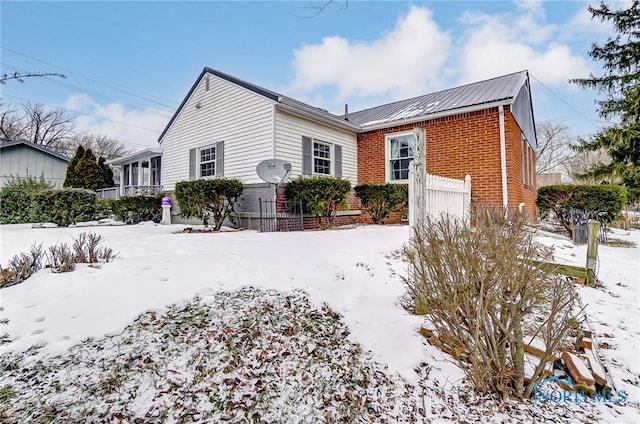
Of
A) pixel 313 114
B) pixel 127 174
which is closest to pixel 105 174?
pixel 127 174

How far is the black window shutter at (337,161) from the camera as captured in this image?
34.5 feet

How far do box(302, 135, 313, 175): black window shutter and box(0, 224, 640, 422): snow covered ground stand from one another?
487 centimetres

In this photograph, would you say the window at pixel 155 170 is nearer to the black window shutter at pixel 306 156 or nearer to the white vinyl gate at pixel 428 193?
the black window shutter at pixel 306 156

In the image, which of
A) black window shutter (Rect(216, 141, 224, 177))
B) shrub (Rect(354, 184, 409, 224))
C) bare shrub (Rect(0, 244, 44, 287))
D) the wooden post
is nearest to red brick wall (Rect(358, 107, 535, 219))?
shrub (Rect(354, 184, 409, 224))

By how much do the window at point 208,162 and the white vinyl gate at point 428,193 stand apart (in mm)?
8025

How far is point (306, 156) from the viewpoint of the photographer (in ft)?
31.4

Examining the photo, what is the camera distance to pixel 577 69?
1380 cm

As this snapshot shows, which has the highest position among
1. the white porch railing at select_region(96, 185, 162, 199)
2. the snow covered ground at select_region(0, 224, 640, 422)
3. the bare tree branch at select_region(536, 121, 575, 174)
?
the bare tree branch at select_region(536, 121, 575, 174)

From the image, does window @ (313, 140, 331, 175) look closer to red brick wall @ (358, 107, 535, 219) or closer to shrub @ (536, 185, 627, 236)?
red brick wall @ (358, 107, 535, 219)

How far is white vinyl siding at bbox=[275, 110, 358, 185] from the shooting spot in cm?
882

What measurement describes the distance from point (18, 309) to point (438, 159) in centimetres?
978

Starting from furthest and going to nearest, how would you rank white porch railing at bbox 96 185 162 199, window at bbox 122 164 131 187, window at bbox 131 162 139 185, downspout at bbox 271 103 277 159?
window at bbox 131 162 139 185
window at bbox 122 164 131 187
white porch railing at bbox 96 185 162 199
downspout at bbox 271 103 277 159

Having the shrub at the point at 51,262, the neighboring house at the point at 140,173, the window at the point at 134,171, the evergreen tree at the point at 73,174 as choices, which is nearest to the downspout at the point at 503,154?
the shrub at the point at 51,262

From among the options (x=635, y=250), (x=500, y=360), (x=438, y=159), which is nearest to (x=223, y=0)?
(x=500, y=360)
